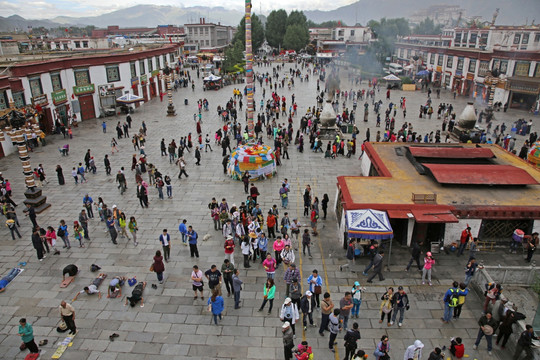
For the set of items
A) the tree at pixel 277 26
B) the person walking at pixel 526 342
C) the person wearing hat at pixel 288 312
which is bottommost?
the person walking at pixel 526 342

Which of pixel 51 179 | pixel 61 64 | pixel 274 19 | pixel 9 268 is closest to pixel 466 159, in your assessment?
pixel 9 268

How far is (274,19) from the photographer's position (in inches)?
4198

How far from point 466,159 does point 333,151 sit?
8028 mm

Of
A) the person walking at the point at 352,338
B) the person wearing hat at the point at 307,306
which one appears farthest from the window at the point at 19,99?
the person walking at the point at 352,338

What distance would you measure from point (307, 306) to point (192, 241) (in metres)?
5.06

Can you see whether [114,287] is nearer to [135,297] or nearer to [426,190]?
[135,297]

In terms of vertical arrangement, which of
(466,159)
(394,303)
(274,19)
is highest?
(274,19)

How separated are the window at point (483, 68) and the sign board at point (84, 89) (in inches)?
1621

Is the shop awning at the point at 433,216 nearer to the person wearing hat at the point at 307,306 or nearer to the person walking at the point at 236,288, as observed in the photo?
the person wearing hat at the point at 307,306

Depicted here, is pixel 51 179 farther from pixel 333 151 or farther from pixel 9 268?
pixel 333 151

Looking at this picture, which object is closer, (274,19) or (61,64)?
Result: (61,64)

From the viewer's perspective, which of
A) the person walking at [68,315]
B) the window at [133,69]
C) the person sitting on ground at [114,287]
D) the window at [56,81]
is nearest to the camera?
the person walking at [68,315]

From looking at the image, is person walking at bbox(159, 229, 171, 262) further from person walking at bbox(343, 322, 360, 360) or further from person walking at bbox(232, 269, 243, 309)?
person walking at bbox(343, 322, 360, 360)

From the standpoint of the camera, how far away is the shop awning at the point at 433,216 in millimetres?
12773
